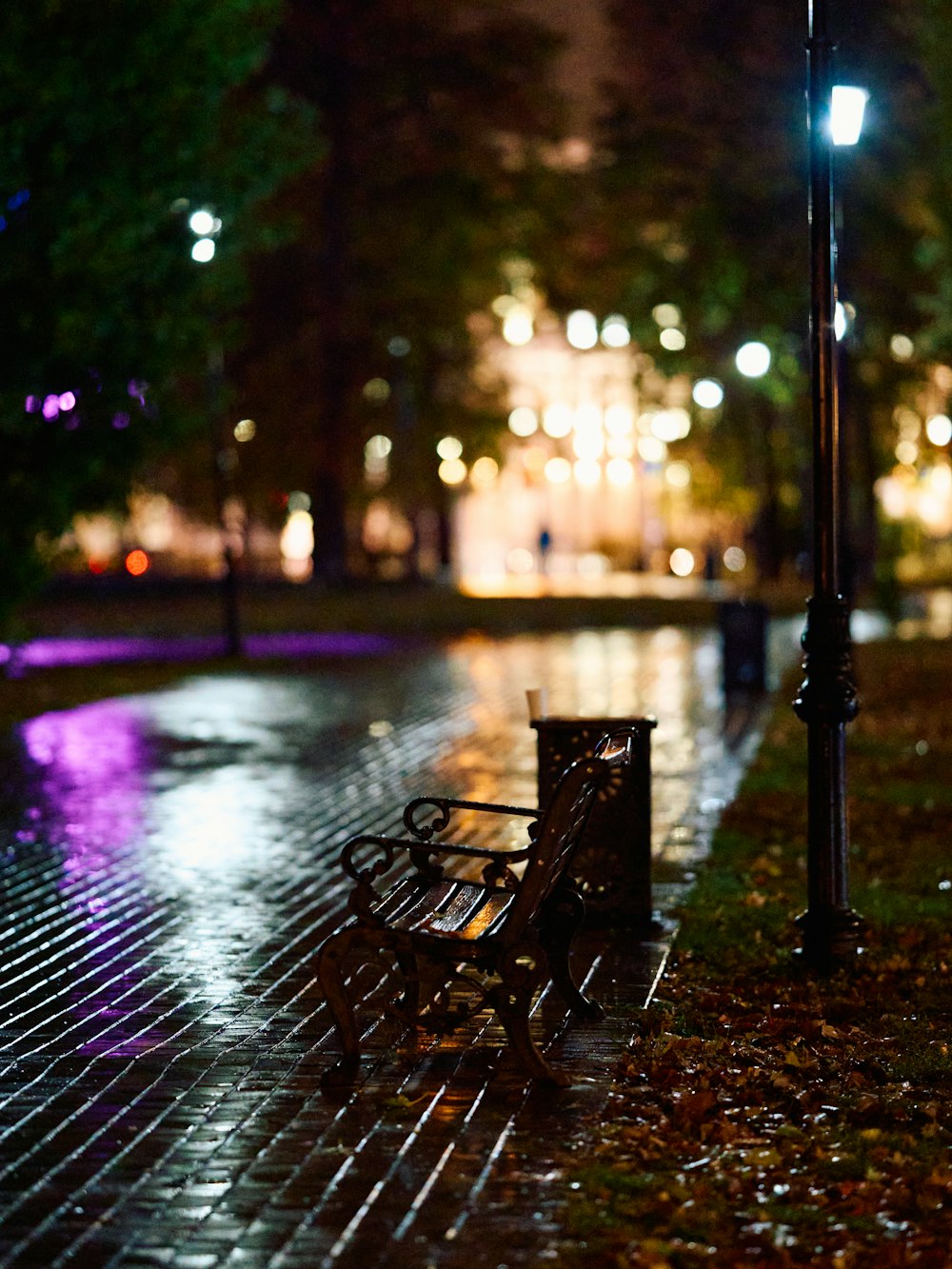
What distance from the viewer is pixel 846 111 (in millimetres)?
8977

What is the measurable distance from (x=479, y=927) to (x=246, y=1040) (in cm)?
101

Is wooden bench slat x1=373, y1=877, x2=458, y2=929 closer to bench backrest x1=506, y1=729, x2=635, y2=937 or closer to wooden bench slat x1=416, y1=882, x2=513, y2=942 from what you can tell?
wooden bench slat x1=416, y1=882, x2=513, y2=942

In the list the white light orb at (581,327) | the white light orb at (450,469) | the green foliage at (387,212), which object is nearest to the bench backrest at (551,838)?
the green foliage at (387,212)

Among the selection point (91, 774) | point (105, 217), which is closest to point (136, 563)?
point (105, 217)

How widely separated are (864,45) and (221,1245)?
2804 centimetres

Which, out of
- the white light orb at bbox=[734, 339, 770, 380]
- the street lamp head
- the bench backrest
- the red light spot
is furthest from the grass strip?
the red light spot

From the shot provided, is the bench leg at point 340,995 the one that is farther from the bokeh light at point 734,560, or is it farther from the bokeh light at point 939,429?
the bokeh light at point 734,560

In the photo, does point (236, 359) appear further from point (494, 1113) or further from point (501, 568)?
point (494, 1113)

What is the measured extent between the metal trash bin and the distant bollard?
12645 millimetres

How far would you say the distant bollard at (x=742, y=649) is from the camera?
859 inches

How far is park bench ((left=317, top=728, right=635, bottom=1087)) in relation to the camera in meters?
6.67

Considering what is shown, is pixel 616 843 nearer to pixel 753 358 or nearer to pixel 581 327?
pixel 753 358

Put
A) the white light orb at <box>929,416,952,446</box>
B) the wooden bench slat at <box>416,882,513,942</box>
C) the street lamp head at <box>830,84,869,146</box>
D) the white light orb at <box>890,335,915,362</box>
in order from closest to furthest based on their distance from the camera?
the wooden bench slat at <box>416,882,513,942</box> → the street lamp head at <box>830,84,869,146</box> → the white light orb at <box>890,335,915,362</box> → the white light orb at <box>929,416,952,446</box>

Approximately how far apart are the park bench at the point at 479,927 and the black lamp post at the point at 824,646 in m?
1.02
